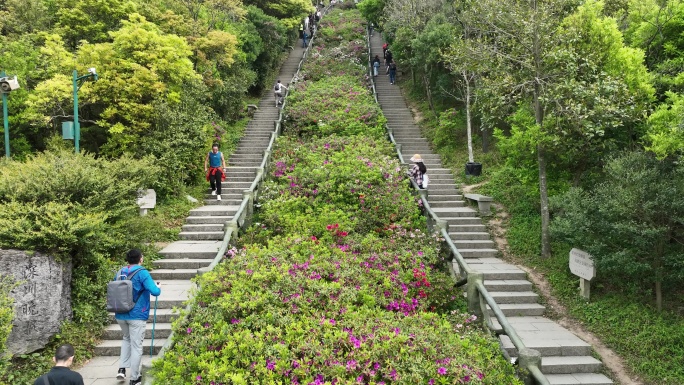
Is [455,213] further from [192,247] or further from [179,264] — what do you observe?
[179,264]

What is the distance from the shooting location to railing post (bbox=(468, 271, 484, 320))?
741cm

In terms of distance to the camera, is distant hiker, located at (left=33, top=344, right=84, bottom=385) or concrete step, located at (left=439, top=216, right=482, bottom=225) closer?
distant hiker, located at (left=33, top=344, right=84, bottom=385)

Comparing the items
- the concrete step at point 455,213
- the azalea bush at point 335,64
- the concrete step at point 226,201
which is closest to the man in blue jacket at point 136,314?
the concrete step at point 226,201

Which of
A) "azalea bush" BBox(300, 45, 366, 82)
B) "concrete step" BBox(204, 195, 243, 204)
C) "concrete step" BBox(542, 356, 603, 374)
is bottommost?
"concrete step" BBox(542, 356, 603, 374)

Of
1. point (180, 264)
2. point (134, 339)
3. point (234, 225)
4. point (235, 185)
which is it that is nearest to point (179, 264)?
point (180, 264)

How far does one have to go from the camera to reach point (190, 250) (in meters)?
10.1

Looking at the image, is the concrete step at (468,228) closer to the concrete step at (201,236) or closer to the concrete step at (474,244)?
the concrete step at (474,244)

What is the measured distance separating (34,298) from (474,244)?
30.8 ft

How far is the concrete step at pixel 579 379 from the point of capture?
7.11 m

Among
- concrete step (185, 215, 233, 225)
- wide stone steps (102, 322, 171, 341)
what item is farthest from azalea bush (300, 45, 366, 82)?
wide stone steps (102, 322, 171, 341)

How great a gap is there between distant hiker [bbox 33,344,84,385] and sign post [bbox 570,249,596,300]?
848 cm

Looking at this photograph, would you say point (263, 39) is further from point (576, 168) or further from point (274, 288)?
point (274, 288)

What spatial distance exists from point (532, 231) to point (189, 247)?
28.2ft

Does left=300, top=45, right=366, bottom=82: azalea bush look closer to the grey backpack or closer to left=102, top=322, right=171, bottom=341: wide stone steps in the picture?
left=102, top=322, right=171, bottom=341: wide stone steps
